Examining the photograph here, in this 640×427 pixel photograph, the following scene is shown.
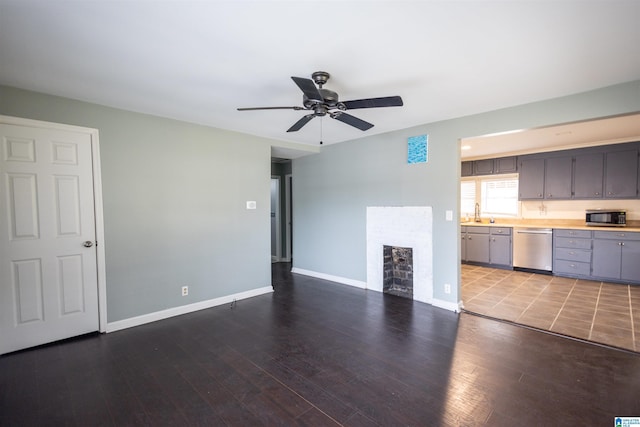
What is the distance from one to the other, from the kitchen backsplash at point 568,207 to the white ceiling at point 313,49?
381 cm

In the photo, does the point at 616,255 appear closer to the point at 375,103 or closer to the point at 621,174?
the point at 621,174

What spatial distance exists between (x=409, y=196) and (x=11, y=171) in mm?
4430

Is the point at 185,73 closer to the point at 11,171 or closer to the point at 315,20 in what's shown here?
the point at 315,20

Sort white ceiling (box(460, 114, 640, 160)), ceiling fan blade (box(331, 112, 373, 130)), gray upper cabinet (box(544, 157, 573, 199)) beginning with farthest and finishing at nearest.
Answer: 1. gray upper cabinet (box(544, 157, 573, 199))
2. white ceiling (box(460, 114, 640, 160))
3. ceiling fan blade (box(331, 112, 373, 130))

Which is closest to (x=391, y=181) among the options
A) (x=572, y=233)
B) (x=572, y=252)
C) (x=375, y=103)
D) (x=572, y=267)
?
(x=375, y=103)

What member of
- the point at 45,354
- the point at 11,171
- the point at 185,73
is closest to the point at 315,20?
the point at 185,73

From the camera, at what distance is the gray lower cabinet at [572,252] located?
496 cm

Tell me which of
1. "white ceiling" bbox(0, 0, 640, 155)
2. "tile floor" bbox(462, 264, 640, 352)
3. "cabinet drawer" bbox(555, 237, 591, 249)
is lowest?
Result: "tile floor" bbox(462, 264, 640, 352)

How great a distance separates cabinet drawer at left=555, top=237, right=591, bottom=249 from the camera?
4.95 m

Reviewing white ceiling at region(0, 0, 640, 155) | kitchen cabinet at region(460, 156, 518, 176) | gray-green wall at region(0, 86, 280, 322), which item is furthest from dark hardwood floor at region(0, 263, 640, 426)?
kitchen cabinet at region(460, 156, 518, 176)

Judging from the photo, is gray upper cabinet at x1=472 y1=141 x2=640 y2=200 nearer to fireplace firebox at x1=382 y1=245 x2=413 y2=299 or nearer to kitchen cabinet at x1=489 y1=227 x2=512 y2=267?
kitchen cabinet at x1=489 y1=227 x2=512 y2=267

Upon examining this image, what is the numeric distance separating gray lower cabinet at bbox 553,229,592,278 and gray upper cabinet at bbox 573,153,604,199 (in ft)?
2.39

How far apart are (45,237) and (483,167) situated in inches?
288

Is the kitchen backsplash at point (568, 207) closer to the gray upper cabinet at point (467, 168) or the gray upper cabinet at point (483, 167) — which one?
the gray upper cabinet at point (483, 167)
